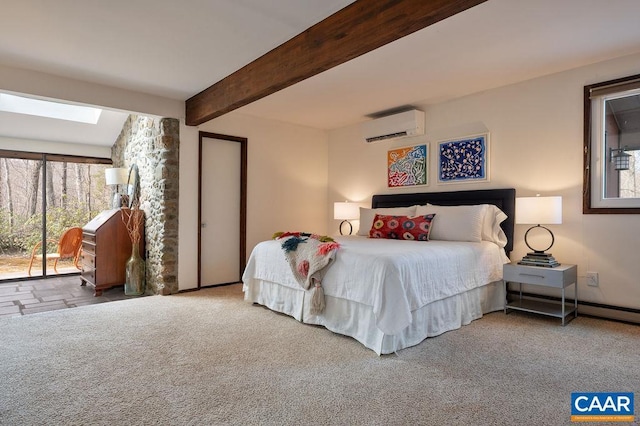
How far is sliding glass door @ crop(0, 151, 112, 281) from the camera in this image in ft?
18.0

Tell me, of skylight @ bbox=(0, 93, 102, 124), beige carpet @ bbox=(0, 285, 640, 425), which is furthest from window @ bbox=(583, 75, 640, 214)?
skylight @ bbox=(0, 93, 102, 124)

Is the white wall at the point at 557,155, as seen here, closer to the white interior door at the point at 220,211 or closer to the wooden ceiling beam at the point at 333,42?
the wooden ceiling beam at the point at 333,42

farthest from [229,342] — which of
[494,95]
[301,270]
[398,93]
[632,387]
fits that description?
[494,95]

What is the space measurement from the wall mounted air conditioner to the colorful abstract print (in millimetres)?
409

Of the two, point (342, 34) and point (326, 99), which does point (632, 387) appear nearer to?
point (342, 34)

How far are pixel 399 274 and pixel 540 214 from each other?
5.57 feet

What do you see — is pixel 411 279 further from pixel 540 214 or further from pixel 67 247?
pixel 67 247

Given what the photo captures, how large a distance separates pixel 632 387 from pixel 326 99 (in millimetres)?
3773

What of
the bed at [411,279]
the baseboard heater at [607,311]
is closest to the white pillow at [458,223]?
the bed at [411,279]

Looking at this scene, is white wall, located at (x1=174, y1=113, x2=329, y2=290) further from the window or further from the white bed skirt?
the window

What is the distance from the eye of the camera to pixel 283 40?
2.99 metres

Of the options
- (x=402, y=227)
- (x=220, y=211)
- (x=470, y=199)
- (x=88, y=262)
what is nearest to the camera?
(x=402, y=227)

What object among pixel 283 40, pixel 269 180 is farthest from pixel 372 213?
pixel 283 40

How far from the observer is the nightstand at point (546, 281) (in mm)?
3186
